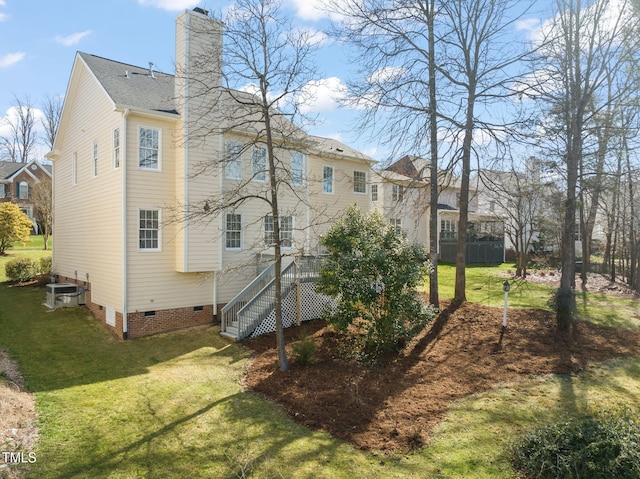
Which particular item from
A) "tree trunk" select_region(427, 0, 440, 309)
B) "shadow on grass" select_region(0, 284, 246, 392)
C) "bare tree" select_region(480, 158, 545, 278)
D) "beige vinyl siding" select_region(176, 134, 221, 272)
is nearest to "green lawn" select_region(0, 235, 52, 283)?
"shadow on grass" select_region(0, 284, 246, 392)

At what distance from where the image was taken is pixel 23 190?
135 ft

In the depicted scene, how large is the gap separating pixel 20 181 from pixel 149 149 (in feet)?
124

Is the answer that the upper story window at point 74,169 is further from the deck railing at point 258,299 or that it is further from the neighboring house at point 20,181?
the neighboring house at point 20,181

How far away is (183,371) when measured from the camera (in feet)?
31.5

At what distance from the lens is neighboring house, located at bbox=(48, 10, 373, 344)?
12.4 m

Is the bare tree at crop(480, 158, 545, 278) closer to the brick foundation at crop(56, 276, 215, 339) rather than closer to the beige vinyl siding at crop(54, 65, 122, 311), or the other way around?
the brick foundation at crop(56, 276, 215, 339)

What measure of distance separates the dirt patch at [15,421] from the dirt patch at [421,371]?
3.87 m

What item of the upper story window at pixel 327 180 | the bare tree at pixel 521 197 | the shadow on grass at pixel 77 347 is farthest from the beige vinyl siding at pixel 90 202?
the bare tree at pixel 521 197

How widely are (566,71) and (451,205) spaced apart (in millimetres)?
21040

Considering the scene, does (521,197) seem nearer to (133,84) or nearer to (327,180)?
(327,180)

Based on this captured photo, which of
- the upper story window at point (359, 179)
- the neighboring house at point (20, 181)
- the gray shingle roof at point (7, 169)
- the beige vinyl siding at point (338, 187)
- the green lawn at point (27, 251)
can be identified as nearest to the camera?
the beige vinyl siding at point (338, 187)

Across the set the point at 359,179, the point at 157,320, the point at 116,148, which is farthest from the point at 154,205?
the point at 359,179

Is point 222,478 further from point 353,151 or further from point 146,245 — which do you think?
point 353,151

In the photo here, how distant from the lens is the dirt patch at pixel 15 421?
5494 mm
